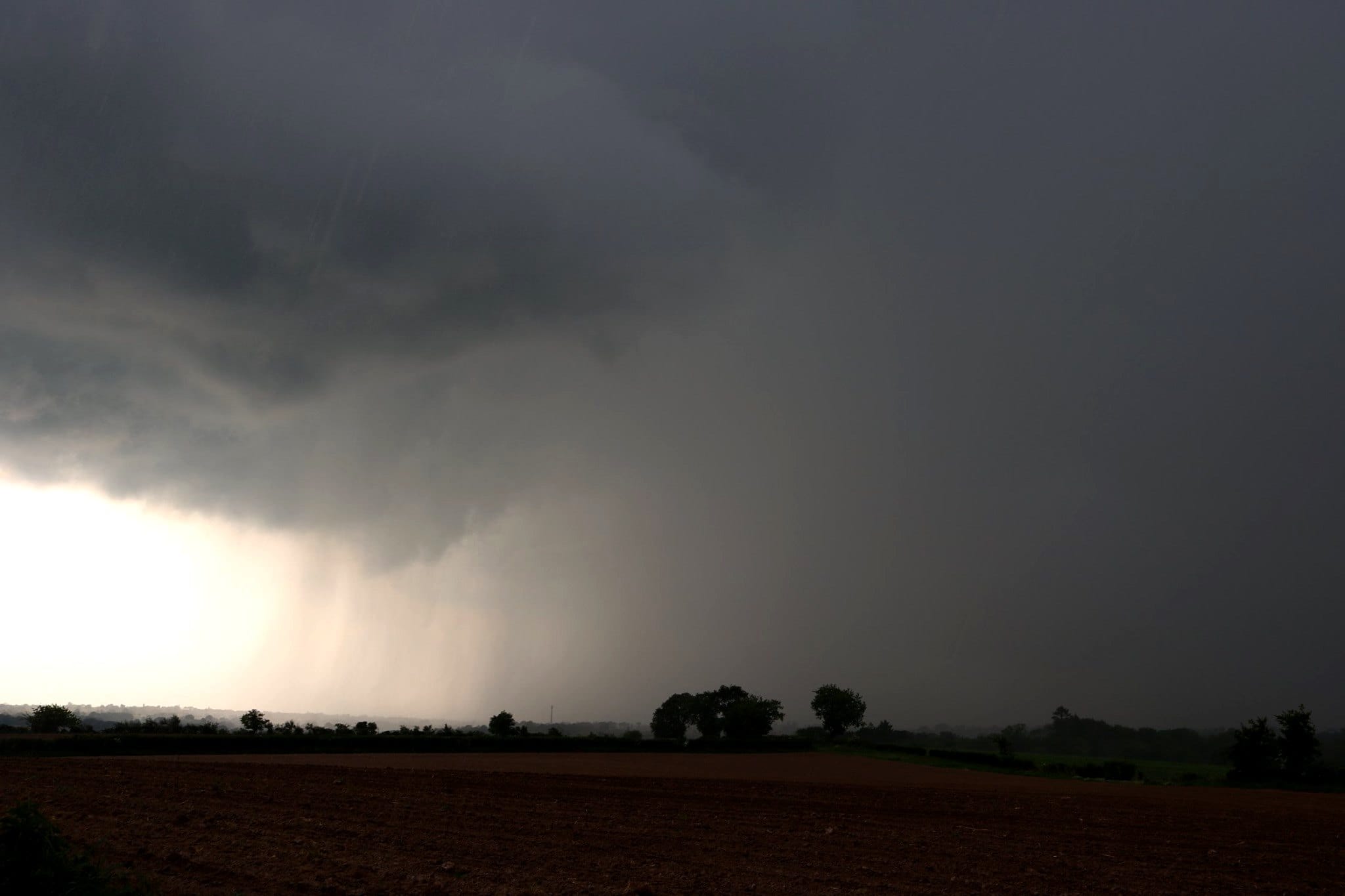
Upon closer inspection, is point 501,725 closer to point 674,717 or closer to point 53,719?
point 53,719

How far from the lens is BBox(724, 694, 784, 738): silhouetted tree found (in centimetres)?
12925

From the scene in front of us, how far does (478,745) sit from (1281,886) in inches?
2806

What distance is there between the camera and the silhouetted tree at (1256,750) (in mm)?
75812

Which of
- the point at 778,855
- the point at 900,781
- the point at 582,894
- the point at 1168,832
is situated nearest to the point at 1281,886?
the point at 1168,832

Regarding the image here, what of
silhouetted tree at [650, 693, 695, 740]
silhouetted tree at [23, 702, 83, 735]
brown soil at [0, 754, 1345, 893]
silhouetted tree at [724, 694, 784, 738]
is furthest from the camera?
silhouetted tree at [650, 693, 695, 740]

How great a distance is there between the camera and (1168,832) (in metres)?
30.8

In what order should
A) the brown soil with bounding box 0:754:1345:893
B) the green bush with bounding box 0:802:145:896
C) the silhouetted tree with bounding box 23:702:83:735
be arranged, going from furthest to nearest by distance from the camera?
1. the silhouetted tree with bounding box 23:702:83:735
2. the brown soil with bounding box 0:754:1345:893
3. the green bush with bounding box 0:802:145:896

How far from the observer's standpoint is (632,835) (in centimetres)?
2469

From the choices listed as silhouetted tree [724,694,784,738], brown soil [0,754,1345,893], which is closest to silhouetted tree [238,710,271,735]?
brown soil [0,754,1345,893]

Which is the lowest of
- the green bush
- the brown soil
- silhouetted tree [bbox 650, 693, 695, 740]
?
silhouetted tree [bbox 650, 693, 695, 740]

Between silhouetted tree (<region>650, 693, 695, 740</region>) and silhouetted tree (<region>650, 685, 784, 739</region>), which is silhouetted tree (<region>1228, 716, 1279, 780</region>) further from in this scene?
silhouetted tree (<region>650, 693, 695, 740</region>)

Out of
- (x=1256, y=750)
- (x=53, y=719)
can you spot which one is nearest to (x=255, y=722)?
(x=53, y=719)

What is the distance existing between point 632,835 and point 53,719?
247 feet

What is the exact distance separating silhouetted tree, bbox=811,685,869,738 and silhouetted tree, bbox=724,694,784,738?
41.3ft
